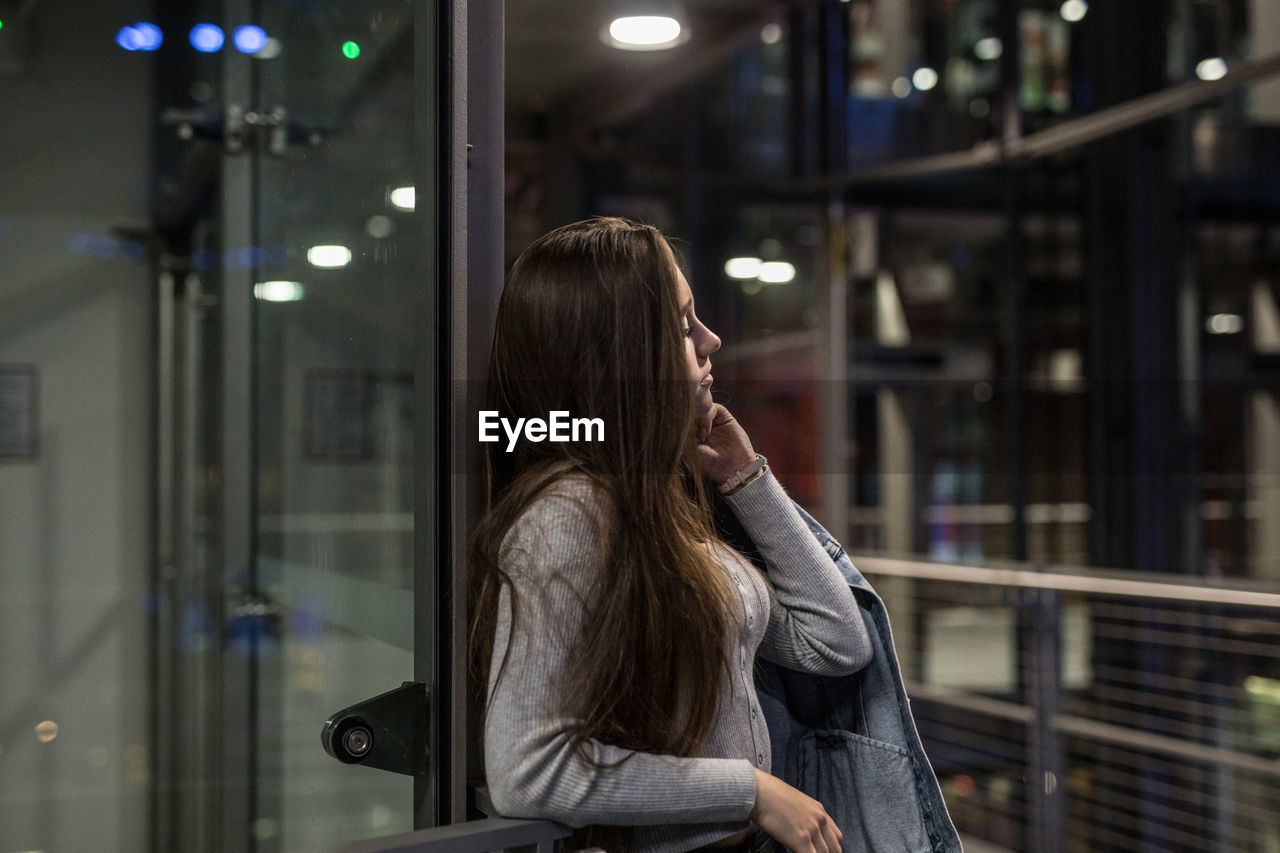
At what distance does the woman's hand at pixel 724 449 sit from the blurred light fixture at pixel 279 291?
0.66 meters

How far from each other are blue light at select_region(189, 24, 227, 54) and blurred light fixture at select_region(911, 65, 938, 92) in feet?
10.8

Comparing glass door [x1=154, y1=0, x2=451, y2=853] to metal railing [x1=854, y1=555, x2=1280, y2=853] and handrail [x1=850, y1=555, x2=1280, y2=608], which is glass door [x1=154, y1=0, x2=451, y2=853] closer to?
handrail [x1=850, y1=555, x2=1280, y2=608]

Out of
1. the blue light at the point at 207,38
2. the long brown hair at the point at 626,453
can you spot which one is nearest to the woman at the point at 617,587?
the long brown hair at the point at 626,453

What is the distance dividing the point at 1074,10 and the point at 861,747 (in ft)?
12.0

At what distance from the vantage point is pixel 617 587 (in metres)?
0.91

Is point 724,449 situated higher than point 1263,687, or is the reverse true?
point 724,449

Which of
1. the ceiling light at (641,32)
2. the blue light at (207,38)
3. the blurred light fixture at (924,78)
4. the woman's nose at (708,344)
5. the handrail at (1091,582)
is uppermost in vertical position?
the blurred light fixture at (924,78)

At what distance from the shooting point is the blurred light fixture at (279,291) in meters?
1.48

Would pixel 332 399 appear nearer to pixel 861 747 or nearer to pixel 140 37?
pixel 140 37

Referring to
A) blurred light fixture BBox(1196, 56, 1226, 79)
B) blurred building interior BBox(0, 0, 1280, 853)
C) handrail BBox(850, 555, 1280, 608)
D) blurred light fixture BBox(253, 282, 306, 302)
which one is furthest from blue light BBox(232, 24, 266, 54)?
blurred light fixture BBox(1196, 56, 1226, 79)

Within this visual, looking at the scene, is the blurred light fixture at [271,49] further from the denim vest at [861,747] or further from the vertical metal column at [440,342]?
the denim vest at [861,747]

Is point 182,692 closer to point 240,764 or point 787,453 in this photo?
point 240,764

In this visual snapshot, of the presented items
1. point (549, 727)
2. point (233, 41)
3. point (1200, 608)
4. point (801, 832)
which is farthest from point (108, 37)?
point (1200, 608)

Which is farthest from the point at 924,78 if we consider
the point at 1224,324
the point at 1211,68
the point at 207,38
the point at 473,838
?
the point at 473,838
